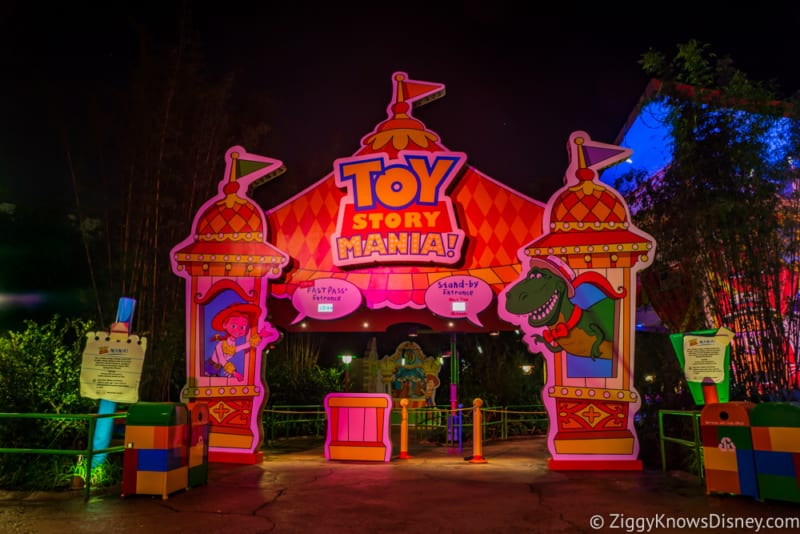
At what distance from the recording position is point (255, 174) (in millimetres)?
10484

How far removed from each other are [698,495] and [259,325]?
6394 mm

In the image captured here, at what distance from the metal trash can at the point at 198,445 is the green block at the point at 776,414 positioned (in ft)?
19.6

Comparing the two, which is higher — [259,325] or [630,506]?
[259,325]

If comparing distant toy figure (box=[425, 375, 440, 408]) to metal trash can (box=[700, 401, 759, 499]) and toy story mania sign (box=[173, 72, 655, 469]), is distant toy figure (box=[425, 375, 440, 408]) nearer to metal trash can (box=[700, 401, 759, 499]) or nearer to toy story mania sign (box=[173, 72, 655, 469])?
toy story mania sign (box=[173, 72, 655, 469])

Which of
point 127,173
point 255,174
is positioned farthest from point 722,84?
point 127,173

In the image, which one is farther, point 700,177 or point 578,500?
point 700,177

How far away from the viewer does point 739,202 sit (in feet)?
26.9

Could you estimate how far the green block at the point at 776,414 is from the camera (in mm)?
6273

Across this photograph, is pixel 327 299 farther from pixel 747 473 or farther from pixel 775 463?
pixel 775 463

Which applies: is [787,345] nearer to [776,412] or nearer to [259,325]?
[776,412]

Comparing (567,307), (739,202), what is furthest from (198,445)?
(739,202)

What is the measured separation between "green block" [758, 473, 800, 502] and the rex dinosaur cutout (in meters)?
3.02

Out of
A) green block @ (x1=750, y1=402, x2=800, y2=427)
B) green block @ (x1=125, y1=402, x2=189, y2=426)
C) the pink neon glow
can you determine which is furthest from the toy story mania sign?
green block @ (x1=125, y1=402, x2=189, y2=426)

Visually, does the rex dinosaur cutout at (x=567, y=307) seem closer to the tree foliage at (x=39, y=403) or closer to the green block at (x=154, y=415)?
the green block at (x=154, y=415)
